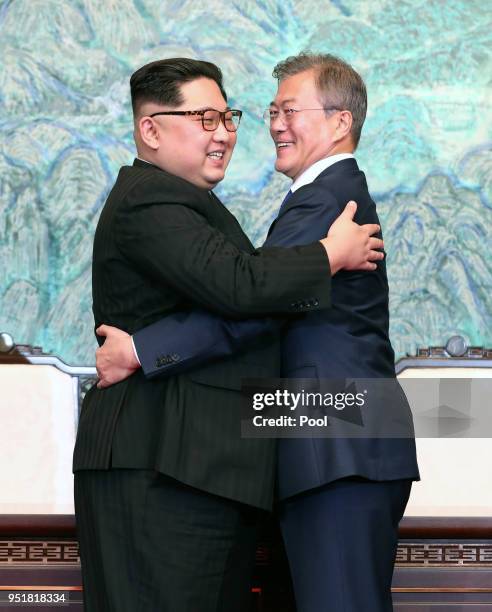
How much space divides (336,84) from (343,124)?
0.09 meters

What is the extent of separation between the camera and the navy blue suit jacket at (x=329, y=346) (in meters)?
1.71

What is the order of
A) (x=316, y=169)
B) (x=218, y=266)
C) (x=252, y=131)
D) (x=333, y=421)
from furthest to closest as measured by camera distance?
(x=252, y=131), (x=316, y=169), (x=333, y=421), (x=218, y=266)

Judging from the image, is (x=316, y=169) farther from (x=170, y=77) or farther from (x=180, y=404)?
(x=180, y=404)

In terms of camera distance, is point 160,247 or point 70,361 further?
point 70,361

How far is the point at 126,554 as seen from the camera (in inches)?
67.1

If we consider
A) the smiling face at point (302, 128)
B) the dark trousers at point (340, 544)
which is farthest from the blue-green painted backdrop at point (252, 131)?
the dark trousers at point (340, 544)

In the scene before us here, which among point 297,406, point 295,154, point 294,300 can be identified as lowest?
point 297,406

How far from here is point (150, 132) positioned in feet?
6.06

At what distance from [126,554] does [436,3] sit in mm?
3600

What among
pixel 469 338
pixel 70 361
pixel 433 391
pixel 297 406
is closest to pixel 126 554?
pixel 297 406

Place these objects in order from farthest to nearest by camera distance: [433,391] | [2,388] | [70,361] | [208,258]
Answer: [70,361] → [433,391] → [2,388] → [208,258]

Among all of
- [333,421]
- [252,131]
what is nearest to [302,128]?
[333,421]

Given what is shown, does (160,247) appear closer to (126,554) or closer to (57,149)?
(126,554)

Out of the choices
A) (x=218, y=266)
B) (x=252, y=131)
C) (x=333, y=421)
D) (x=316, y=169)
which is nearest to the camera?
(x=218, y=266)
